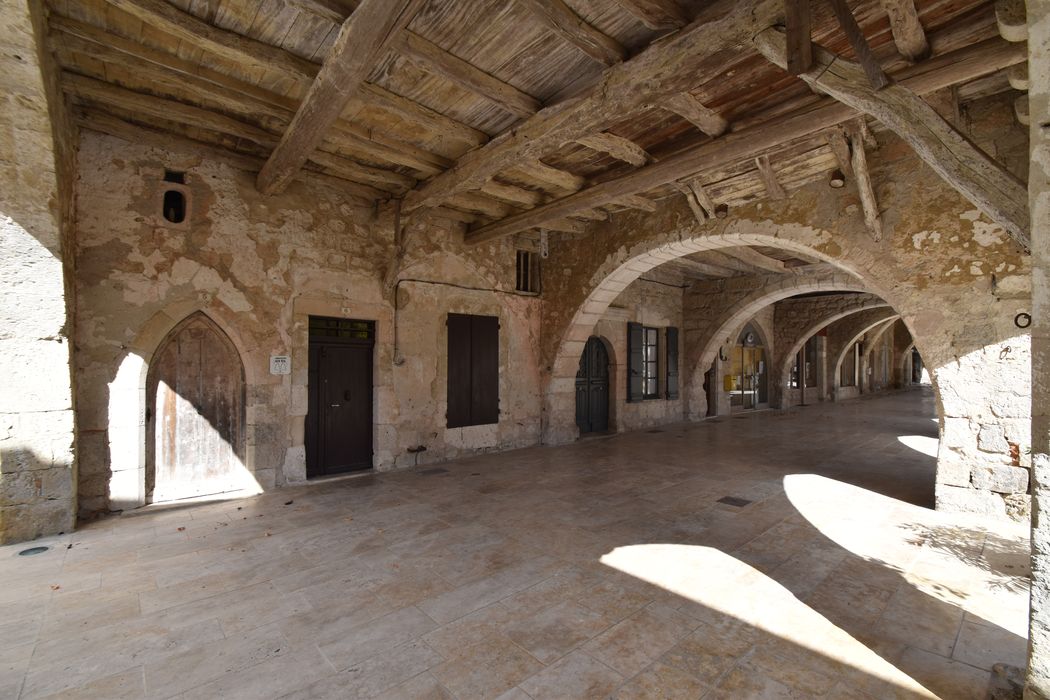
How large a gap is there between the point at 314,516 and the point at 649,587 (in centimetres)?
270

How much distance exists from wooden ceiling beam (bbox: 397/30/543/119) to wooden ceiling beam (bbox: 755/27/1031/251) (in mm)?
1538

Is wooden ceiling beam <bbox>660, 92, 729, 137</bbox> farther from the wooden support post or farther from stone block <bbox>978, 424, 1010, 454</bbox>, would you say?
stone block <bbox>978, 424, 1010, 454</bbox>

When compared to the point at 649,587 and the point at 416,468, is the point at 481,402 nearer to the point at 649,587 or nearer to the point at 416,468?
the point at 416,468

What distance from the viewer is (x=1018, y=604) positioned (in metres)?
2.41

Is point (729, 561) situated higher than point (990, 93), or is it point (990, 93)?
point (990, 93)

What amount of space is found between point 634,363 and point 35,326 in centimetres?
746

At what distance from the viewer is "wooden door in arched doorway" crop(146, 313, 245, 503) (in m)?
4.17

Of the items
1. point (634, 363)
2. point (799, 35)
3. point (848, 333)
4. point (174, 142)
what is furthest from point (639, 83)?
point (848, 333)

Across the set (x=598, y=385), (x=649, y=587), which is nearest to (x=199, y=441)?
(x=649, y=587)

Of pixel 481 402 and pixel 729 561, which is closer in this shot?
pixel 729 561

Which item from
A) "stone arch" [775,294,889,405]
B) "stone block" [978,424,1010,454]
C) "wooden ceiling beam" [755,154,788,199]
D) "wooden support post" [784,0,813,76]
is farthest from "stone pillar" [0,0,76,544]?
A: "stone arch" [775,294,889,405]

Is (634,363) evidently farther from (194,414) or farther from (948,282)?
(194,414)

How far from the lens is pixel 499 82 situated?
3121 millimetres

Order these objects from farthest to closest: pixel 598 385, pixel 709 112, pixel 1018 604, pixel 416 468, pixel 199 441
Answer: pixel 598 385 < pixel 416 468 < pixel 199 441 < pixel 709 112 < pixel 1018 604
